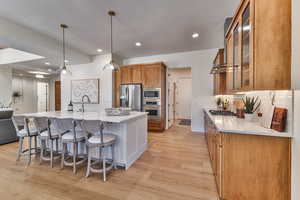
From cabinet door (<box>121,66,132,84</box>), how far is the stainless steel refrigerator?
19cm

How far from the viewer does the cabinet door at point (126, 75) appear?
195 inches

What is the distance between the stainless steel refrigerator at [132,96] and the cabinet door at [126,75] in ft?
0.63

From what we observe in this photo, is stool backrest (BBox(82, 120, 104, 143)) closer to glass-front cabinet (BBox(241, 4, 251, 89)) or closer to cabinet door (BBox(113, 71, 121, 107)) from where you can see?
glass-front cabinet (BBox(241, 4, 251, 89))

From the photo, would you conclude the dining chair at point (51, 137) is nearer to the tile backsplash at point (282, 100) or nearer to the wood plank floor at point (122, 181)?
the wood plank floor at point (122, 181)

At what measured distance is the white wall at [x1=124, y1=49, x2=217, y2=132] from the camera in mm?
4633

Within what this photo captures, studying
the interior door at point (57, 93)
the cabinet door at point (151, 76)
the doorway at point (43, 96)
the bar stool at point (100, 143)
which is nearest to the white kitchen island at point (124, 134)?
the bar stool at point (100, 143)

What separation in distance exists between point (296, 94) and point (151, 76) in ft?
12.4

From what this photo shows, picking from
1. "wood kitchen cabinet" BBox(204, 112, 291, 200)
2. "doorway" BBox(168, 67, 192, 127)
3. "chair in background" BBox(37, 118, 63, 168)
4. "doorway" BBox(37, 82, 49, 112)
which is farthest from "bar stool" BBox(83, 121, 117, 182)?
"doorway" BBox(37, 82, 49, 112)

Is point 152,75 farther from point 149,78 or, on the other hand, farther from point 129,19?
point 129,19

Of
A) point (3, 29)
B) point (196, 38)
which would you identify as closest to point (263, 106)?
point (196, 38)

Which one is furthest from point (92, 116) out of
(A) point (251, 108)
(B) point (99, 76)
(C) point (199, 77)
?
(C) point (199, 77)

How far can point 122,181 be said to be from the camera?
2045mm

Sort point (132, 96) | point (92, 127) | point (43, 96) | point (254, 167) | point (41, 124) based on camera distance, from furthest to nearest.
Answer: point (43, 96), point (132, 96), point (41, 124), point (92, 127), point (254, 167)

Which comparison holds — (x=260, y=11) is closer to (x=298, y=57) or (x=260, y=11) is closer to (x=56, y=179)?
(x=298, y=57)
